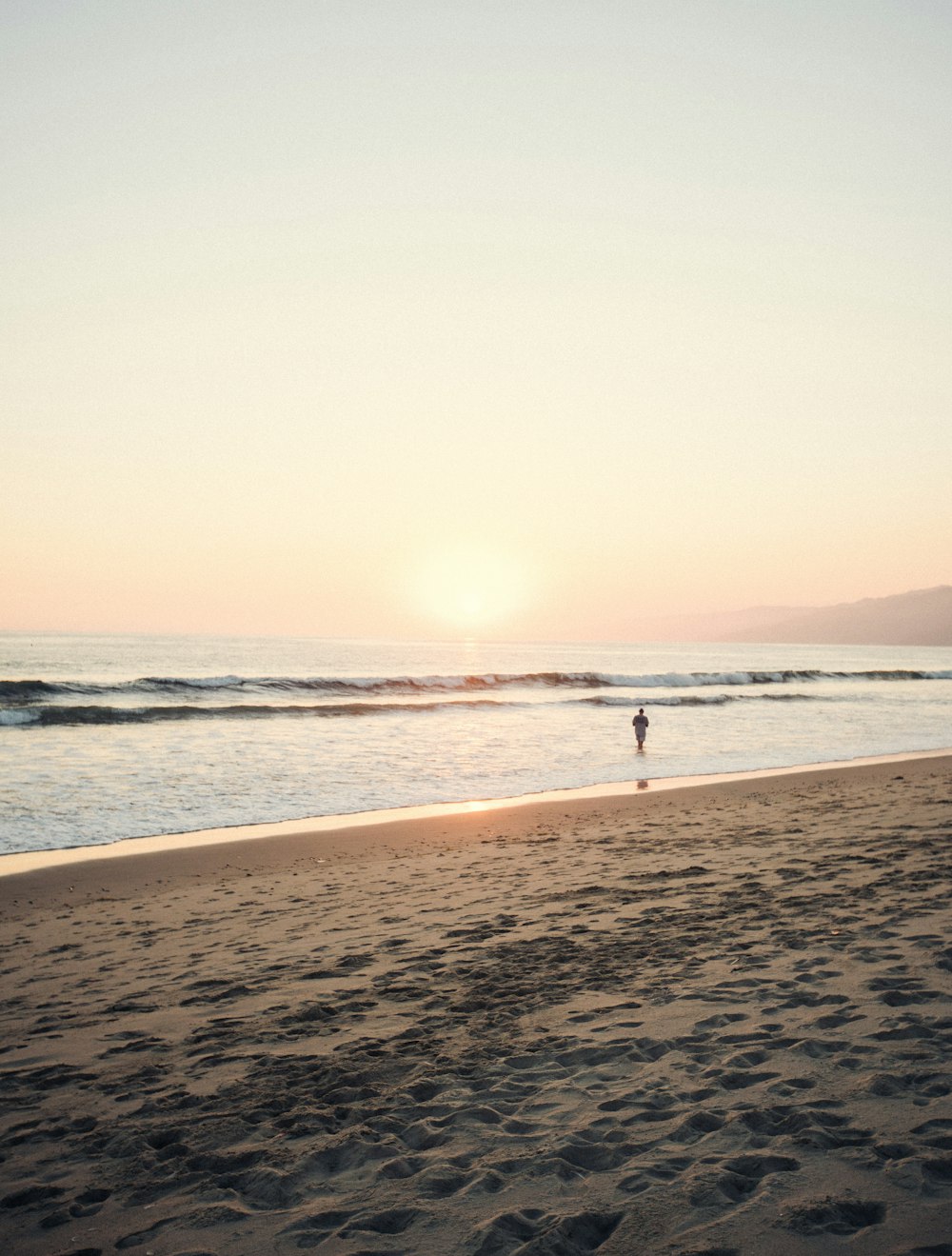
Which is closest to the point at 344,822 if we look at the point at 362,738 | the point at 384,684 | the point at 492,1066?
the point at 492,1066

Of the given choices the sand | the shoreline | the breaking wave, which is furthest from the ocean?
the sand

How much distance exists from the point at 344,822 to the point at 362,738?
41.8 feet

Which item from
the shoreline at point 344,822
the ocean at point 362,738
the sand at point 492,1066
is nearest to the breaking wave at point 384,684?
the ocean at point 362,738

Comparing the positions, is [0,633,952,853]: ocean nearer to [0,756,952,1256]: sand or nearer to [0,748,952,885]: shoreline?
[0,748,952,885]: shoreline

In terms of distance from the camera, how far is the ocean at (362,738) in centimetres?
1562

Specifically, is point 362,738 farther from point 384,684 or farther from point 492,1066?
point 384,684

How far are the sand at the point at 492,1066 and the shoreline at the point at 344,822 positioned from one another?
7.02 ft

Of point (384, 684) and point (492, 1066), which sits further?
point (384, 684)

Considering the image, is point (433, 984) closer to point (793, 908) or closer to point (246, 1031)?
point (246, 1031)

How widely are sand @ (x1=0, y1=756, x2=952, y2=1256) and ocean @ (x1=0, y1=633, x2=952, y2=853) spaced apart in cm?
642

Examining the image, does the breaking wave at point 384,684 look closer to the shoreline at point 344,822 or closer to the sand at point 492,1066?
the shoreline at point 344,822

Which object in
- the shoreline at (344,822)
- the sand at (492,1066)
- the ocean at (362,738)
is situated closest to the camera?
the sand at (492,1066)

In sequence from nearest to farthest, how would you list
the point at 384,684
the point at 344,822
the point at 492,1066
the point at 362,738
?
the point at 492,1066
the point at 344,822
the point at 362,738
the point at 384,684

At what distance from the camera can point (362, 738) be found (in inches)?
1046
